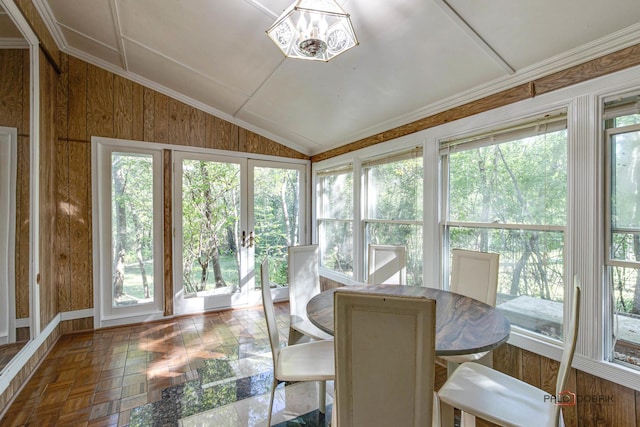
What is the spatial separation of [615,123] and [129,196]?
4260 mm

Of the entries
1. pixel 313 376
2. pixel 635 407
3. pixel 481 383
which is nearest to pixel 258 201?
pixel 313 376

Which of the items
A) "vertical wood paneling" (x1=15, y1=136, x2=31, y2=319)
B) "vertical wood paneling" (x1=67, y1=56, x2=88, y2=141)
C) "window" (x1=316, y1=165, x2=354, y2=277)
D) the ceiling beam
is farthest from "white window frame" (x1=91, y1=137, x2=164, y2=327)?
the ceiling beam

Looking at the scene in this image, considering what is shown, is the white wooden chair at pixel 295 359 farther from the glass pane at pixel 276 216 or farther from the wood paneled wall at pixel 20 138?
the glass pane at pixel 276 216

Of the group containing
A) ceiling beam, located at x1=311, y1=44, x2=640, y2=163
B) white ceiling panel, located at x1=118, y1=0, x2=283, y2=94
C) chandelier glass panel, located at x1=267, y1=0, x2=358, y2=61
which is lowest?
ceiling beam, located at x1=311, y1=44, x2=640, y2=163

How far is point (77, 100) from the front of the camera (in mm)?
3131

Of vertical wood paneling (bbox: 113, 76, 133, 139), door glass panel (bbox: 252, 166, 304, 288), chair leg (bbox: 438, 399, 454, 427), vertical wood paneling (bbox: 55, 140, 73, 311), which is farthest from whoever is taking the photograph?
door glass panel (bbox: 252, 166, 304, 288)

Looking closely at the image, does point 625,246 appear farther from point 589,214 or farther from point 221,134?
point 221,134

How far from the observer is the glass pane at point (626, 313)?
4.97ft

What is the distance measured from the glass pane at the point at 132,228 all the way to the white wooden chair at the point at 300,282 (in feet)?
6.87

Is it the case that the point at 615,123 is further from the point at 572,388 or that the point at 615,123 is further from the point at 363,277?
the point at 363,277

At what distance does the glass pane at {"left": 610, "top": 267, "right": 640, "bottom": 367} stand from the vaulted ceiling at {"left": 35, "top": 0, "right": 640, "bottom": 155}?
3.98 feet

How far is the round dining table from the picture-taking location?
118cm

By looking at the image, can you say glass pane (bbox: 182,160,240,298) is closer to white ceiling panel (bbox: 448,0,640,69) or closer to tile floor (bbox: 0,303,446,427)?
tile floor (bbox: 0,303,446,427)

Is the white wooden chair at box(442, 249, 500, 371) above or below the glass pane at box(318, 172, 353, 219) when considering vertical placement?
below
